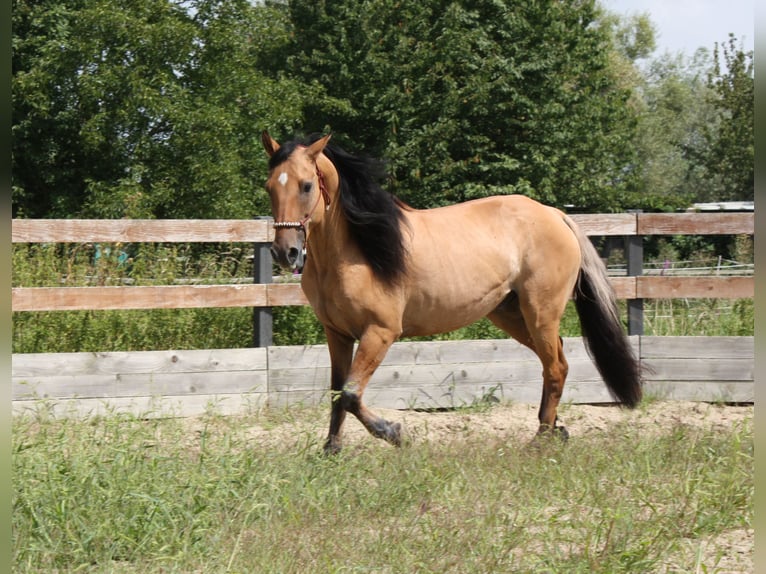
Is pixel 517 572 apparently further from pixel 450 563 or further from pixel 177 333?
pixel 177 333

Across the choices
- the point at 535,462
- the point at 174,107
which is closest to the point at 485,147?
the point at 174,107

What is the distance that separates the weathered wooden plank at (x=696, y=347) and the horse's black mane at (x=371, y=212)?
10.1 feet

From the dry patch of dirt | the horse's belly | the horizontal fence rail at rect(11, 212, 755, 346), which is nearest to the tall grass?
the horizontal fence rail at rect(11, 212, 755, 346)

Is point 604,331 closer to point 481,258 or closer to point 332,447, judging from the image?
point 481,258

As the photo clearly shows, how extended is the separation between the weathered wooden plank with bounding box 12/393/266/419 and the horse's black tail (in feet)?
8.35

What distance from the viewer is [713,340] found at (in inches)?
293

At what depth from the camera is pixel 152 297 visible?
653 centimetres

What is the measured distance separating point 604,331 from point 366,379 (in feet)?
6.43

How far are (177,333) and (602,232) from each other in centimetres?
372

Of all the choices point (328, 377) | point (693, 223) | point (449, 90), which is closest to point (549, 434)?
point (328, 377)

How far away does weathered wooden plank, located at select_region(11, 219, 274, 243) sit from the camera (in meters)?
6.35

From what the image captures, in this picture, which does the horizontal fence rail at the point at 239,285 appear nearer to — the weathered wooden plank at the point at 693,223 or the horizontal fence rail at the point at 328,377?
the weathered wooden plank at the point at 693,223

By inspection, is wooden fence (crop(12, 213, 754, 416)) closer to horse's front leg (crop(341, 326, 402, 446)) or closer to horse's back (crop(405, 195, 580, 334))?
horse's back (crop(405, 195, 580, 334))

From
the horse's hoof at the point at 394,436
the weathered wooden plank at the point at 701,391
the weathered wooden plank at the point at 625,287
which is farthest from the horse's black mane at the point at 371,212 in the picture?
the weathered wooden plank at the point at 701,391
